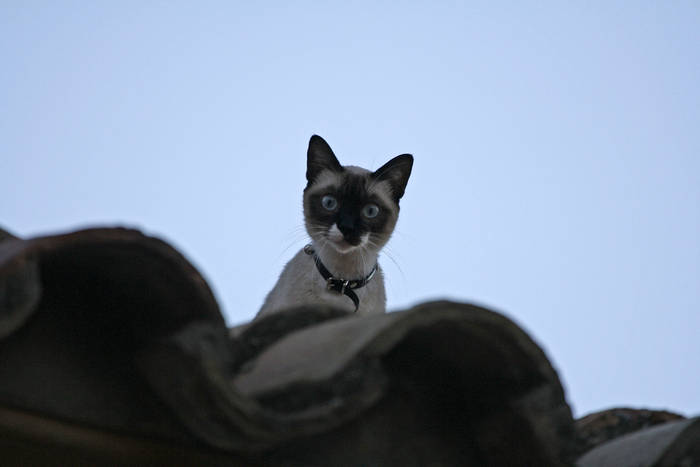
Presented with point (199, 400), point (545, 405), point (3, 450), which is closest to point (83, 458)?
point (3, 450)

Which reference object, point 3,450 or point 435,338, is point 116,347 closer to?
point 3,450

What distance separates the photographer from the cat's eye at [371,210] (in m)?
5.77

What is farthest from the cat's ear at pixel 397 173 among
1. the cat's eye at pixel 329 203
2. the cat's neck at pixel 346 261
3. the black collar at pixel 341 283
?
the black collar at pixel 341 283

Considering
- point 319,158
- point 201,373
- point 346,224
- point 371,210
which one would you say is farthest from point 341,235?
point 201,373

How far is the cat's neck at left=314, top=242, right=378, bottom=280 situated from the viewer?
572 cm

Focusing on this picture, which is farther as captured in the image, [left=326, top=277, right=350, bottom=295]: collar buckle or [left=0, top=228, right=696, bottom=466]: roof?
[left=326, top=277, right=350, bottom=295]: collar buckle

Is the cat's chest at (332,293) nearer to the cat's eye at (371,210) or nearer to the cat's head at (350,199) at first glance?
the cat's head at (350,199)

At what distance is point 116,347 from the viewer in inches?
58.2

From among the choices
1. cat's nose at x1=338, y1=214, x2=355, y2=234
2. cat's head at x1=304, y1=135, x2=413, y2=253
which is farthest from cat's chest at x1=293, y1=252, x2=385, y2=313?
cat's nose at x1=338, y1=214, x2=355, y2=234

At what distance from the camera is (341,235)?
541 cm

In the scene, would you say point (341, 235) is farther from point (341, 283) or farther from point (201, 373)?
point (201, 373)

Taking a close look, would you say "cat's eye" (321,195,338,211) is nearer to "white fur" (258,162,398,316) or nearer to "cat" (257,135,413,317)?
"cat" (257,135,413,317)

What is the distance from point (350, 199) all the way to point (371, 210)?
188mm

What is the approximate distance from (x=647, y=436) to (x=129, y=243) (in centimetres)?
132
